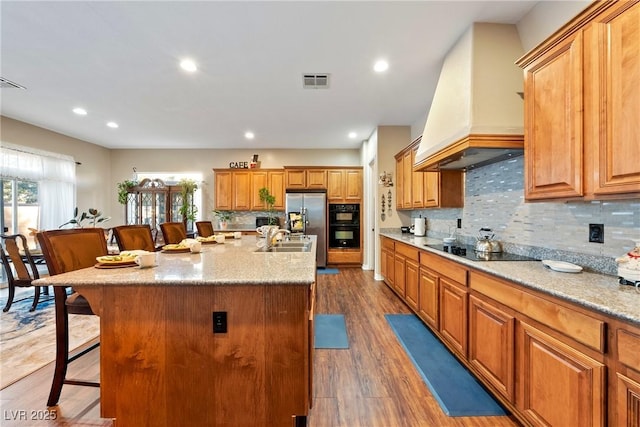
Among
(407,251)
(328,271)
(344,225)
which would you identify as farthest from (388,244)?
(344,225)

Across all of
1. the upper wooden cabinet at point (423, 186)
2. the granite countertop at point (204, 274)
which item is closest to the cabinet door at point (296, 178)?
the upper wooden cabinet at point (423, 186)

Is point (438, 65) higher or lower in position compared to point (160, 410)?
higher

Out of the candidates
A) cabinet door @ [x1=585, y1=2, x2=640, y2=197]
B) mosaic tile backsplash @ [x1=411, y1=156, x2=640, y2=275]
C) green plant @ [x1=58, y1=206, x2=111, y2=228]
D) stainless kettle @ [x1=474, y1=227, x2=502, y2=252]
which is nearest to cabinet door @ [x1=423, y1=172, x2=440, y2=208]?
mosaic tile backsplash @ [x1=411, y1=156, x2=640, y2=275]

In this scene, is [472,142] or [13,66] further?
[13,66]

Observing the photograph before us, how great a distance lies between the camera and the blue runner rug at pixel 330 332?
2559 mm

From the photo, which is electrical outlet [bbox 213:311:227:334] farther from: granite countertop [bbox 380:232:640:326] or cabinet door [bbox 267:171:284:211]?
cabinet door [bbox 267:171:284:211]

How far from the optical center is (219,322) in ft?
4.64

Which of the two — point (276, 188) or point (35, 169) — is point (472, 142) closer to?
point (276, 188)

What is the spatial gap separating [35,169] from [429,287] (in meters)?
6.61

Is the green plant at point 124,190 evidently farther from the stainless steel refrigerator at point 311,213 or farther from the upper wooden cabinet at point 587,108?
the upper wooden cabinet at point 587,108

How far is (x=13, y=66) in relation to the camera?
289 centimetres

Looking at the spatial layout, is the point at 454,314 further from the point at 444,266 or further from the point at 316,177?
the point at 316,177

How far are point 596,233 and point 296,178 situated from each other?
5150 millimetres

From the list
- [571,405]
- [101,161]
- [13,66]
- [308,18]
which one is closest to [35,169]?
[101,161]
